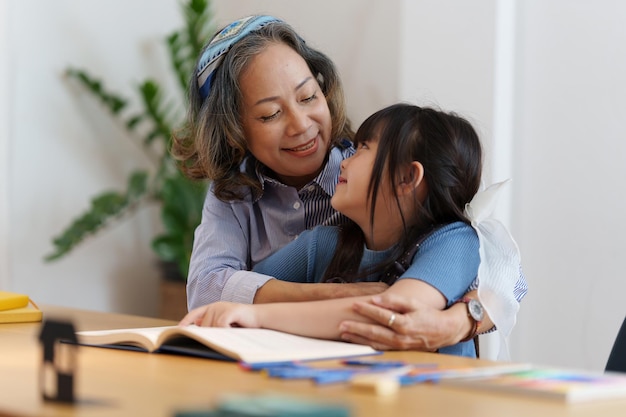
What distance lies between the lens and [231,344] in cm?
133

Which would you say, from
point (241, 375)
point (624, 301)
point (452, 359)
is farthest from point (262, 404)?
point (624, 301)

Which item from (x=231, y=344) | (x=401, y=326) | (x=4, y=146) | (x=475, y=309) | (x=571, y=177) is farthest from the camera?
(x=4, y=146)

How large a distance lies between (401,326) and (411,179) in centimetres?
41

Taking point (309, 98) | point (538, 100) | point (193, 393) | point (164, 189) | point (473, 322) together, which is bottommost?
point (164, 189)

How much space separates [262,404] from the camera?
0.80 metres

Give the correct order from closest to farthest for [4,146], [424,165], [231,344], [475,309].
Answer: [231,344] < [475,309] < [424,165] < [4,146]

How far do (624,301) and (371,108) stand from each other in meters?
1.12

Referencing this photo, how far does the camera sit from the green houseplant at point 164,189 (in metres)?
4.09

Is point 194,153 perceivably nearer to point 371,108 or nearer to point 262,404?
point 371,108

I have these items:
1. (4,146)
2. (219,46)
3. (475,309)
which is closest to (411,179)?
(475,309)

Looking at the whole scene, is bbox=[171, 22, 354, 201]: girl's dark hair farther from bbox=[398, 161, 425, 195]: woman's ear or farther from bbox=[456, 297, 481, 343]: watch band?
bbox=[456, 297, 481, 343]: watch band

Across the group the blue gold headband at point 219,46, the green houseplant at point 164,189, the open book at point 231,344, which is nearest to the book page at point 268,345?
the open book at point 231,344

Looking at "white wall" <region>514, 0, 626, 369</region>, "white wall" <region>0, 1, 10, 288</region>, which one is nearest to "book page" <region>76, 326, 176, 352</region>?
"white wall" <region>514, 0, 626, 369</region>

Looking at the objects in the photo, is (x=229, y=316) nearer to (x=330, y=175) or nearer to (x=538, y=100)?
(x=330, y=175)
